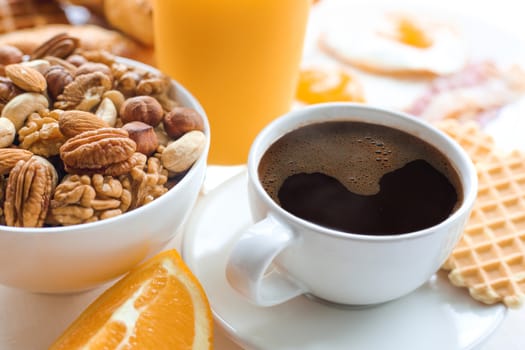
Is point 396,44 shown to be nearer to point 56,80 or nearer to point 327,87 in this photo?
point 327,87

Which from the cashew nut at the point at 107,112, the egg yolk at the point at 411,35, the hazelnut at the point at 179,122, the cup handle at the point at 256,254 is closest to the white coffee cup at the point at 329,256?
the cup handle at the point at 256,254

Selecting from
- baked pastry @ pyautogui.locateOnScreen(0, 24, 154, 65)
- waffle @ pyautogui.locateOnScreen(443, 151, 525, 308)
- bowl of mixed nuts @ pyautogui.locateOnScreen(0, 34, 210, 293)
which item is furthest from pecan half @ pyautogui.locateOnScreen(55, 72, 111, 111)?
waffle @ pyautogui.locateOnScreen(443, 151, 525, 308)

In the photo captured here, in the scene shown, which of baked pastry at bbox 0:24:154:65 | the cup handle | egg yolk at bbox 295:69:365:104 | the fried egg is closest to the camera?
the cup handle

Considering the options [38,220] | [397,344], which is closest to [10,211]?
[38,220]

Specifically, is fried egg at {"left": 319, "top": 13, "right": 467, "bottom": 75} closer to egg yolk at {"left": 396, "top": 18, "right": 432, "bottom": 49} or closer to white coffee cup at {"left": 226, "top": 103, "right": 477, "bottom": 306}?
egg yolk at {"left": 396, "top": 18, "right": 432, "bottom": 49}

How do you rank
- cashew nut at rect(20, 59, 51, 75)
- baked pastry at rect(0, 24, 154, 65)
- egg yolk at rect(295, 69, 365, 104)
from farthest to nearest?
egg yolk at rect(295, 69, 365, 104)
baked pastry at rect(0, 24, 154, 65)
cashew nut at rect(20, 59, 51, 75)

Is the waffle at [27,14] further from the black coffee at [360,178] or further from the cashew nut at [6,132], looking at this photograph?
the black coffee at [360,178]

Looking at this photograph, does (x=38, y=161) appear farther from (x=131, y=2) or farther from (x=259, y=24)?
(x=131, y=2)
